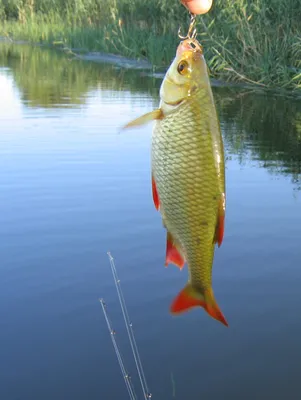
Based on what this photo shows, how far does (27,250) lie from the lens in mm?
6016

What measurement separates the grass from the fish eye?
9.12 metres

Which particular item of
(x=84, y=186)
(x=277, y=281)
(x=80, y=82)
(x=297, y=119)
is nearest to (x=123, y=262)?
(x=277, y=281)

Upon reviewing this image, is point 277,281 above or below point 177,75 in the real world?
below

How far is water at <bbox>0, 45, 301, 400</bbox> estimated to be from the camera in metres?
4.36

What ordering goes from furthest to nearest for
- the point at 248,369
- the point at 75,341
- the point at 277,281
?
the point at 277,281, the point at 75,341, the point at 248,369

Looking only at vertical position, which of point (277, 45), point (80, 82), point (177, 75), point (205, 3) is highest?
point (205, 3)

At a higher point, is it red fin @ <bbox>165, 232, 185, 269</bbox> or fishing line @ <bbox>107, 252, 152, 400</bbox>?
red fin @ <bbox>165, 232, 185, 269</bbox>

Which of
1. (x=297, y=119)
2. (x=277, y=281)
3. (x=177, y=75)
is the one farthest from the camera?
(x=297, y=119)

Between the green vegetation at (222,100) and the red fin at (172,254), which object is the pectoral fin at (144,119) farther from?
the green vegetation at (222,100)

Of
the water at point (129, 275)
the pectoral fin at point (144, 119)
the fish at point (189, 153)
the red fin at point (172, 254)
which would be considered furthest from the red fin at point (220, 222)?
the water at point (129, 275)

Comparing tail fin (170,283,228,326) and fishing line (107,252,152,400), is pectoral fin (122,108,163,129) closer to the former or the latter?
tail fin (170,283,228,326)

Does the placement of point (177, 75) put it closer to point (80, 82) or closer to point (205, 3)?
point (205, 3)

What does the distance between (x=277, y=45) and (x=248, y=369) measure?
376 inches

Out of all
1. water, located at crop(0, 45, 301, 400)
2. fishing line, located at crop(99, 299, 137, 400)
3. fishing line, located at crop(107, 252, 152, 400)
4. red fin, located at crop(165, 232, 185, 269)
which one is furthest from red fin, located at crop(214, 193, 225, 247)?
water, located at crop(0, 45, 301, 400)
